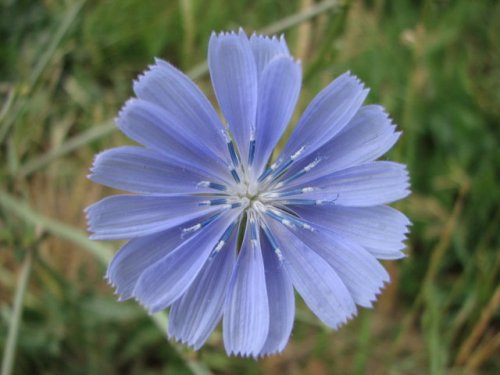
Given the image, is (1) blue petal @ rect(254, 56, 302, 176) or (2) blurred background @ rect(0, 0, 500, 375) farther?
(2) blurred background @ rect(0, 0, 500, 375)

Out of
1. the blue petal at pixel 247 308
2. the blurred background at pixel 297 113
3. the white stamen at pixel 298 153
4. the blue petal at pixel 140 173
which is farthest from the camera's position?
the blurred background at pixel 297 113

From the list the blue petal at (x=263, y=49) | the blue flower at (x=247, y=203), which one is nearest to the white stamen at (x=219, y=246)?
the blue flower at (x=247, y=203)

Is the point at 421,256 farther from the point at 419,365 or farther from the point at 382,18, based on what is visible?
the point at 382,18

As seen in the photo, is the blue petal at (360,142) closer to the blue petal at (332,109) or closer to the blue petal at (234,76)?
the blue petal at (332,109)

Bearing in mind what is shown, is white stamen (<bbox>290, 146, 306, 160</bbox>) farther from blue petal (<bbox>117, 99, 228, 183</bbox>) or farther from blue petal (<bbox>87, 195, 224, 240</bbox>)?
blue petal (<bbox>87, 195, 224, 240</bbox>)

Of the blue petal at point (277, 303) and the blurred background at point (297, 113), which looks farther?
the blurred background at point (297, 113)

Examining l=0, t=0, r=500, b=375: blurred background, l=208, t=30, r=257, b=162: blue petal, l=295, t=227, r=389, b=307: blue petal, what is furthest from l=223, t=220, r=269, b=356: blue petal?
l=0, t=0, r=500, b=375: blurred background

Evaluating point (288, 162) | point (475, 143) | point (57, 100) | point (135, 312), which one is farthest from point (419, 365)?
point (57, 100)
